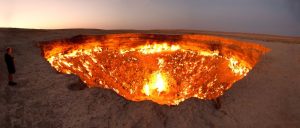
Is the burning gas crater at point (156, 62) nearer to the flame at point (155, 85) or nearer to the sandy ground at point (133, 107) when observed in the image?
the flame at point (155, 85)

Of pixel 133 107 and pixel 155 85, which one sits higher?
pixel 133 107

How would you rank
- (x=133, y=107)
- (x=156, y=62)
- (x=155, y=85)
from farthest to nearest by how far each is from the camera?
(x=156, y=62) < (x=155, y=85) < (x=133, y=107)

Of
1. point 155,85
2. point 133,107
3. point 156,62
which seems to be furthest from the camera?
point 156,62

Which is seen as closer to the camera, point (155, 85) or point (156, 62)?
point (155, 85)

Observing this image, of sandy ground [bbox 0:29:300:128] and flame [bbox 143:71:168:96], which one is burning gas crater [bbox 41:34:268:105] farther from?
sandy ground [bbox 0:29:300:128]

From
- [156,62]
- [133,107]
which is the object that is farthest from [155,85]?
[133,107]

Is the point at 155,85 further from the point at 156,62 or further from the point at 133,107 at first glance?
the point at 133,107
